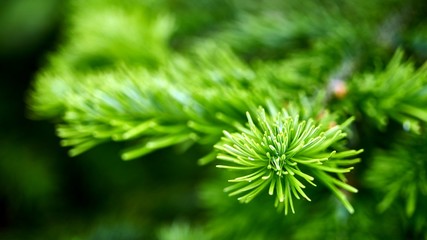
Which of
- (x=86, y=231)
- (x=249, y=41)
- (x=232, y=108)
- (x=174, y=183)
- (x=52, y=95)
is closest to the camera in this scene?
(x=232, y=108)

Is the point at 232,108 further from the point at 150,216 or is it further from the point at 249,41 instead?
the point at 150,216

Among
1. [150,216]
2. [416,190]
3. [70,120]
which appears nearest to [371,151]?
[416,190]

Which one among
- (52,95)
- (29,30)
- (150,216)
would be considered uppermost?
(29,30)

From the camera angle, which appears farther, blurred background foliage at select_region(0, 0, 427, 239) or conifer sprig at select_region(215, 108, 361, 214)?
blurred background foliage at select_region(0, 0, 427, 239)

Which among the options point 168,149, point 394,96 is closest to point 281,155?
point 394,96

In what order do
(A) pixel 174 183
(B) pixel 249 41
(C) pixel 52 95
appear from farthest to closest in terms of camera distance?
(A) pixel 174 183 < (B) pixel 249 41 < (C) pixel 52 95

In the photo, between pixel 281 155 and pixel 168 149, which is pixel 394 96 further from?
pixel 168 149

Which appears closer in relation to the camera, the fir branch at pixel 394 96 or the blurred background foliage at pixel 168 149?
the fir branch at pixel 394 96

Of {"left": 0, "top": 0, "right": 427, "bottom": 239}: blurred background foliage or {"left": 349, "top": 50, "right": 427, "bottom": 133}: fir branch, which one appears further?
{"left": 0, "top": 0, "right": 427, "bottom": 239}: blurred background foliage
